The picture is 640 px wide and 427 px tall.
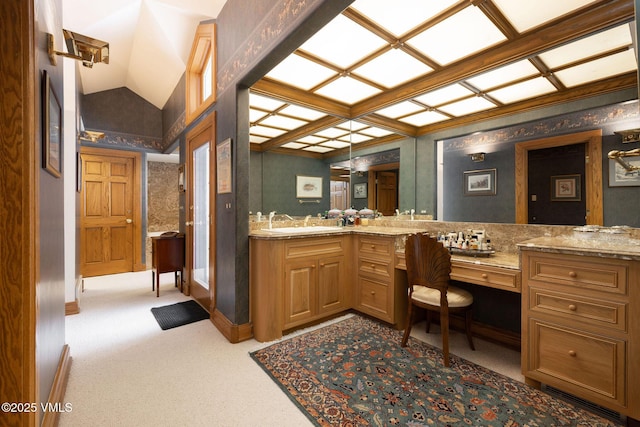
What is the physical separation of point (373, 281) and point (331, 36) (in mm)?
2237

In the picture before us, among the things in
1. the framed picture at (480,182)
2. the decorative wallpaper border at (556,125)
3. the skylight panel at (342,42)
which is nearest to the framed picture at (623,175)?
the decorative wallpaper border at (556,125)

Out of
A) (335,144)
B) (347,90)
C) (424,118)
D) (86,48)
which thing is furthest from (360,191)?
(86,48)

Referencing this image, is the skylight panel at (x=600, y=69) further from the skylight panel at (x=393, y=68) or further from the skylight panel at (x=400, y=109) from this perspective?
the skylight panel at (x=400, y=109)

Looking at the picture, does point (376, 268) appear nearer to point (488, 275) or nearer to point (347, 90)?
point (488, 275)

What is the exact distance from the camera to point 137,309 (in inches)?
132

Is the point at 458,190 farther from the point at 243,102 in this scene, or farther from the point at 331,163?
the point at 243,102

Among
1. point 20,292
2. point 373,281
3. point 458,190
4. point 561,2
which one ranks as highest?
point 561,2

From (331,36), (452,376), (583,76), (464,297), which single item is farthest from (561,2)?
(452,376)

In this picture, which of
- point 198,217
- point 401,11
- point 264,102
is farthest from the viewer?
point 198,217

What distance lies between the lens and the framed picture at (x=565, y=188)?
2.06 m

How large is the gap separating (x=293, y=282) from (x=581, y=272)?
2.06m

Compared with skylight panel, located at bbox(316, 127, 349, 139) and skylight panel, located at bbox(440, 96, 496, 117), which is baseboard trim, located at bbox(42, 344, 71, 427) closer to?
skylight panel, located at bbox(316, 127, 349, 139)

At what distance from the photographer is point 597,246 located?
1624mm

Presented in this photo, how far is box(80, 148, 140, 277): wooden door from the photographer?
484 cm
